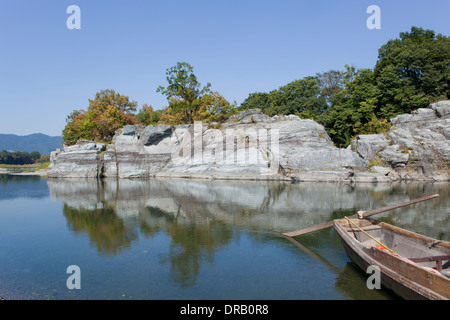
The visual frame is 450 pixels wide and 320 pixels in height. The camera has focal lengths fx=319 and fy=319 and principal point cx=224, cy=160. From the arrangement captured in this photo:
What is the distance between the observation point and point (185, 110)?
52438mm

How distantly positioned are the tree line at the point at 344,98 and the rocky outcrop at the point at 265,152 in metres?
4.14

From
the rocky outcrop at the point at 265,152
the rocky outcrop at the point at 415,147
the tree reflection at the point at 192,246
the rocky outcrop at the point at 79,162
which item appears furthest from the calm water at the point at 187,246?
the rocky outcrop at the point at 79,162

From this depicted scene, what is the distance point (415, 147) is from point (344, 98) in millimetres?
17394

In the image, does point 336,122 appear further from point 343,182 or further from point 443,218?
point 443,218

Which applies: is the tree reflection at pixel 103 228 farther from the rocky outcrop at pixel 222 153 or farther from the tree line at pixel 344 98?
the tree line at pixel 344 98

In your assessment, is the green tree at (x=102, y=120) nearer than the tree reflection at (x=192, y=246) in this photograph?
No

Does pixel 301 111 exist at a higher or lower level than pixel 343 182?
higher

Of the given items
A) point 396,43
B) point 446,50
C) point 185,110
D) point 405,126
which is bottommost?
point 405,126

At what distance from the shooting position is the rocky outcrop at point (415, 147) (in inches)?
1491

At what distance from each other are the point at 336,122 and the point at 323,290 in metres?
43.4

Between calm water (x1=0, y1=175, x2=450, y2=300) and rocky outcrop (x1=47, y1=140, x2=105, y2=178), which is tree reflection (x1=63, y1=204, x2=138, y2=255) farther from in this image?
rocky outcrop (x1=47, y1=140, x2=105, y2=178)

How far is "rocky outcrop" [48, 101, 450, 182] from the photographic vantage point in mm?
38219

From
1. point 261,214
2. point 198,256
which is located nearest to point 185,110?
point 261,214

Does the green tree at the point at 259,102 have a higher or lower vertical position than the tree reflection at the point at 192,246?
higher
